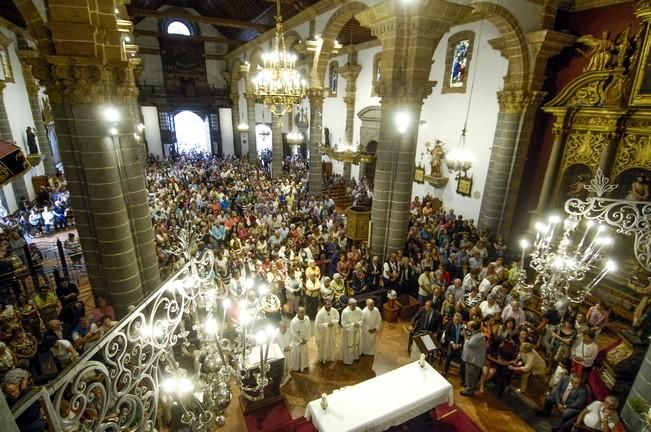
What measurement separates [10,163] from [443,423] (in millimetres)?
6321

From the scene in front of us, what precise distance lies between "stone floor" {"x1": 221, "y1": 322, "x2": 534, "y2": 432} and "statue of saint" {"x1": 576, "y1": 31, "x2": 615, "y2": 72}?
8.11 meters

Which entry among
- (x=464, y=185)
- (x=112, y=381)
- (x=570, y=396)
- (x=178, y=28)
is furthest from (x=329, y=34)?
(x=178, y=28)

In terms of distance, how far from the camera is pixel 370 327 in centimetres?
699

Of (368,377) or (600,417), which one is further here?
(368,377)

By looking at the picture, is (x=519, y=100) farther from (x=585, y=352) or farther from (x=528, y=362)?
(x=528, y=362)

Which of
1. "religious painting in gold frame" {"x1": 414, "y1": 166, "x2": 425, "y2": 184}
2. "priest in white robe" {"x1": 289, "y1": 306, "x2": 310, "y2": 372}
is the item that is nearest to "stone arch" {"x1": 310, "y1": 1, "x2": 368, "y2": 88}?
"religious painting in gold frame" {"x1": 414, "y1": 166, "x2": 425, "y2": 184}

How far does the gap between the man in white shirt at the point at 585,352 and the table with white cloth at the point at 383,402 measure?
2237 millimetres

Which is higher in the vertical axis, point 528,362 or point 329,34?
point 329,34

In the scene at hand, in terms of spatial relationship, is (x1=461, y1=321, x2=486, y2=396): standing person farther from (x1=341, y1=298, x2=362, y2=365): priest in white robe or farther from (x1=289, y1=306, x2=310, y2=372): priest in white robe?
(x1=289, y1=306, x2=310, y2=372): priest in white robe

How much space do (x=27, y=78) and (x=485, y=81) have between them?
732 inches

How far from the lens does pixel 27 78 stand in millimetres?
15094

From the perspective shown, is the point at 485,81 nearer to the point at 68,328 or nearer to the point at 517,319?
the point at 517,319

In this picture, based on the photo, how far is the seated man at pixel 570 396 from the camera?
495 cm

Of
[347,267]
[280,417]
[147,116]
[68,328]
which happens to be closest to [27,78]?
[147,116]
